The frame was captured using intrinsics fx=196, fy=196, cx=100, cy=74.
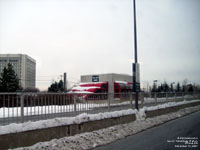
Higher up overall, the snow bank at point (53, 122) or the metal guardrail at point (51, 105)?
the metal guardrail at point (51, 105)

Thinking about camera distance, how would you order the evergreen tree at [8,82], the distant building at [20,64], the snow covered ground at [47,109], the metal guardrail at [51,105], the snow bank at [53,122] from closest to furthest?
the snow bank at [53,122] → the snow covered ground at [47,109] → the metal guardrail at [51,105] → the evergreen tree at [8,82] → the distant building at [20,64]

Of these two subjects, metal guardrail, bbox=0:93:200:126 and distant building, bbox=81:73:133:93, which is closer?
metal guardrail, bbox=0:93:200:126

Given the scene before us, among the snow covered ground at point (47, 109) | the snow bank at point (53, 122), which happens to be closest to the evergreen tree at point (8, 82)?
the snow covered ground at point (47, 109)

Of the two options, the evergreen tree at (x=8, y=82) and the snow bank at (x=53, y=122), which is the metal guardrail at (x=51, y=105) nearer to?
the snow bank at (x=53, y=122)

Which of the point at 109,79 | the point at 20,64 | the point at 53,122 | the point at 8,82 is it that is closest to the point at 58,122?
the point at 53,122

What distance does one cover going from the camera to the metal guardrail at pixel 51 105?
6.00 m

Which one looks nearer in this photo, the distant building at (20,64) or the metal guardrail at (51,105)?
the metal guardrail at (51,105)

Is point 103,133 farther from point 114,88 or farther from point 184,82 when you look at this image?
point 184,82

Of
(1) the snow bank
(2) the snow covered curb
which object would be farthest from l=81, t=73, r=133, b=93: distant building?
(1) the snow bank

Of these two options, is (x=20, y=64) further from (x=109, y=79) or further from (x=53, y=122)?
(x=53, y=122)

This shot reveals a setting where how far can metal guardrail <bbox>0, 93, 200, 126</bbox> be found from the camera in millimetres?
6004

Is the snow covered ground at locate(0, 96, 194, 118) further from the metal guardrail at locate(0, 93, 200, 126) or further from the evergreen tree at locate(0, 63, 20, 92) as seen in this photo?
the evergreen tree at locate(0, 63, 20, 92)

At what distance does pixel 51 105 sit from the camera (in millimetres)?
7156

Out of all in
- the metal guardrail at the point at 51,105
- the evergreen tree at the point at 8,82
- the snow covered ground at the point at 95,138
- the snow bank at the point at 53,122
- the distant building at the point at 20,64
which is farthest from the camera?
the distant building at the point at 20,64
